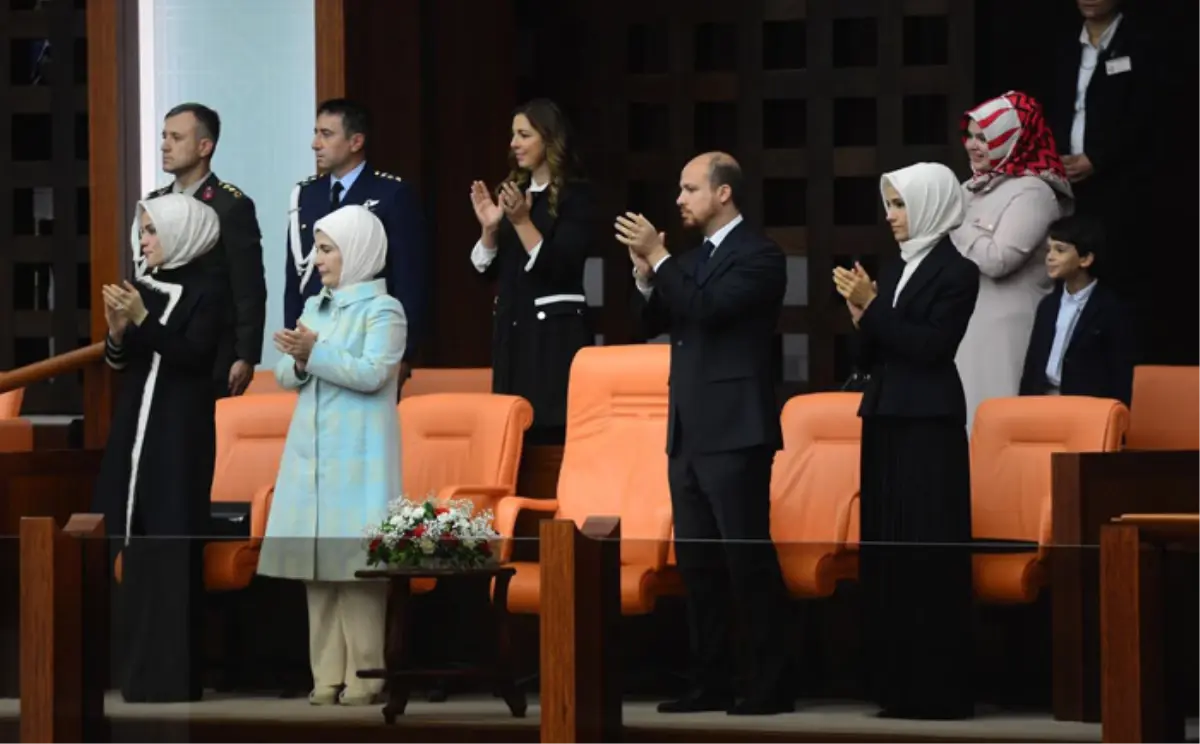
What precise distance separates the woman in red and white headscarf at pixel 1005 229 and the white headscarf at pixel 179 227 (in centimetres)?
190

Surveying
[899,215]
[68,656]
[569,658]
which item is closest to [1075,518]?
[899,215]

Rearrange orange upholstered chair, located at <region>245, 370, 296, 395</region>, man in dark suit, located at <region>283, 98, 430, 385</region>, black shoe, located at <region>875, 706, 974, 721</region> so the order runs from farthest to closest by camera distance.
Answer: orange upholstered chair, located at <region>245, 370, 296, 395</region>, man in dark suit, located at <region>283, 98, 430, 385</region>, black shoe, located at <region>875, 706, 974, 721</region>

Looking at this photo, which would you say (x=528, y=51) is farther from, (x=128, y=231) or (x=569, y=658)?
(x=569, y=658)

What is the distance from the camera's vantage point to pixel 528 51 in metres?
8.77

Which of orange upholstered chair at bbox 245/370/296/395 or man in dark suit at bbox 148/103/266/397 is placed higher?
man in dark suit at bbox 148/103/266/397

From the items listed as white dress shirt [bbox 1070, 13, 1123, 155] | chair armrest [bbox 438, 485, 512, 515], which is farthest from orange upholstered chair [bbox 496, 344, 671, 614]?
white dress shirt [bbox 1070, 13, 1123, 155]

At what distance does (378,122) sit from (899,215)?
2.90 m

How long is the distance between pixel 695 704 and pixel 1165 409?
219 centimetres

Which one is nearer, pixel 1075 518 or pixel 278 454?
pixel 1075 518

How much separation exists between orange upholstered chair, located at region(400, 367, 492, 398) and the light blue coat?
1.06 meters

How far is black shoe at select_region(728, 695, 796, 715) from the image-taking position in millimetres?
4508

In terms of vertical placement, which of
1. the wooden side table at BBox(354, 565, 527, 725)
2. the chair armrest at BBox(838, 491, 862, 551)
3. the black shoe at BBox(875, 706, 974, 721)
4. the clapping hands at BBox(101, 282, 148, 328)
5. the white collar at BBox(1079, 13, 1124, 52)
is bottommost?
the black shoe at BBox(875, 706, 974, 721)

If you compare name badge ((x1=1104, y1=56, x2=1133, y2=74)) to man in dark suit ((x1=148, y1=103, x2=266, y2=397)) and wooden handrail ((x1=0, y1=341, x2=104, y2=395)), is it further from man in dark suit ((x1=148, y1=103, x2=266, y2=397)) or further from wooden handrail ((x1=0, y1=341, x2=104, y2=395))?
wooden handrail ((x1=0, y1=341, x2=104, y2=395))

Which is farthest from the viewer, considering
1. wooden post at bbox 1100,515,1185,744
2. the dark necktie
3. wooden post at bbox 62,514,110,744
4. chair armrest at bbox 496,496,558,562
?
chair armrest at bbox 496,496,558,562
